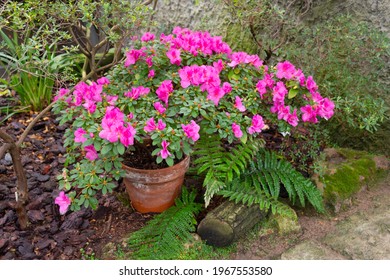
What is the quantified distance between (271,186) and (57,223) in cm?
132

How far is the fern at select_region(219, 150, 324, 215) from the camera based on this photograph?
258 centimetres

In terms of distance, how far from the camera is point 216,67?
2.62 metres

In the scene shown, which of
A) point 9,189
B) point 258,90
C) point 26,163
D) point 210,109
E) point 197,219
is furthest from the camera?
point 26,163

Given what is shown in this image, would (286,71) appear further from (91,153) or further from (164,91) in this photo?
(91,153)

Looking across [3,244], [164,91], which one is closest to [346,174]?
[164,91]

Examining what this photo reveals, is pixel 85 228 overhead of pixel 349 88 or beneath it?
beneath

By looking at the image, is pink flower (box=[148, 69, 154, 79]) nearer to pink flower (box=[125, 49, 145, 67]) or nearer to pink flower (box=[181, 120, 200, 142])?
pink flower (box=[125, 49, 145, 67])

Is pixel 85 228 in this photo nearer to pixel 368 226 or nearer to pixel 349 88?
pixel 368 226

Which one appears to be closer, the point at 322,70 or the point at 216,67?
the point at 216,67

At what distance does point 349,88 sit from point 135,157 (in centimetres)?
153

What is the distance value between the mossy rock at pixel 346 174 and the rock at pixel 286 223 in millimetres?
304

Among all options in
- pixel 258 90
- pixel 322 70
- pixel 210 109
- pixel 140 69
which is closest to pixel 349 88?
pixel 322 70

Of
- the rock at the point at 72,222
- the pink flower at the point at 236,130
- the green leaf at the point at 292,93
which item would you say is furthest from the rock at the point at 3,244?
the green leaf at the point at 292,93

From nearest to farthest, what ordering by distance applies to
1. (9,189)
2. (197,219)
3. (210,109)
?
(210,109) < (197,219) < (9,189)
